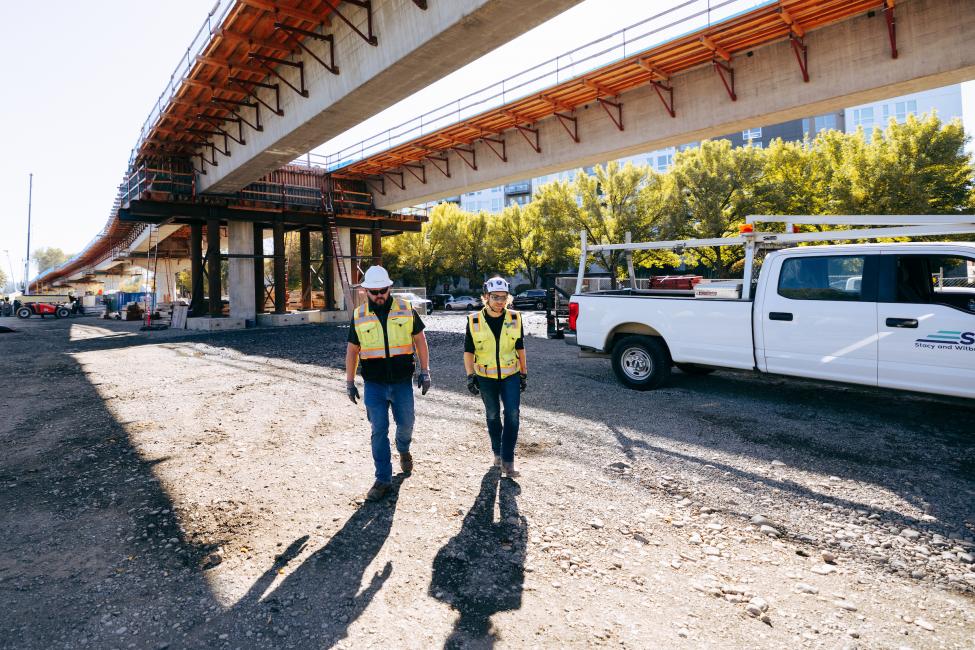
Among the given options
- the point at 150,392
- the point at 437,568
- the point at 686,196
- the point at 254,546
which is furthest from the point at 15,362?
the point at 686,196

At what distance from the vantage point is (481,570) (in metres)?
3.42

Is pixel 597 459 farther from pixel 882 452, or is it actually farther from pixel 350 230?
pixel 350 230

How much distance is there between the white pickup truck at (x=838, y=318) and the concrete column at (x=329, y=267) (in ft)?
77.6

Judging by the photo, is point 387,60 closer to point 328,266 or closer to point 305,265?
point 328,266

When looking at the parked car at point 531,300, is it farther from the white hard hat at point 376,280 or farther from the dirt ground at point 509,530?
the white hard hat at point 376,280

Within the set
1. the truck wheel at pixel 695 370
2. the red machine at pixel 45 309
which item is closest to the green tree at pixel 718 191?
the truck wheel at pixel 695 370

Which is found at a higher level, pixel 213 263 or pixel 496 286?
pixel 213 263

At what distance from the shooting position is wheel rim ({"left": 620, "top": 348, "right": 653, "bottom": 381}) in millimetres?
8234

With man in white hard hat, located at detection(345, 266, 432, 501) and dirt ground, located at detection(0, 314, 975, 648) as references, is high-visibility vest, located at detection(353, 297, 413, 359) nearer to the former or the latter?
man in white hard hat, located at detection(345, 266, 432, 501)

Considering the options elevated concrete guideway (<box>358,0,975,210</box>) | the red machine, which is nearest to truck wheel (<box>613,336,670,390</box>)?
elevated concrete guideway (<box>358,0,975,210</box>)

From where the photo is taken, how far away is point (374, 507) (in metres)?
4.37

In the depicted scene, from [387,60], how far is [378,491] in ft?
33.5

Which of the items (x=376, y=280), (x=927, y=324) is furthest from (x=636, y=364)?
(x=376, y=280)

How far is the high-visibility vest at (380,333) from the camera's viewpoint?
4625mm
